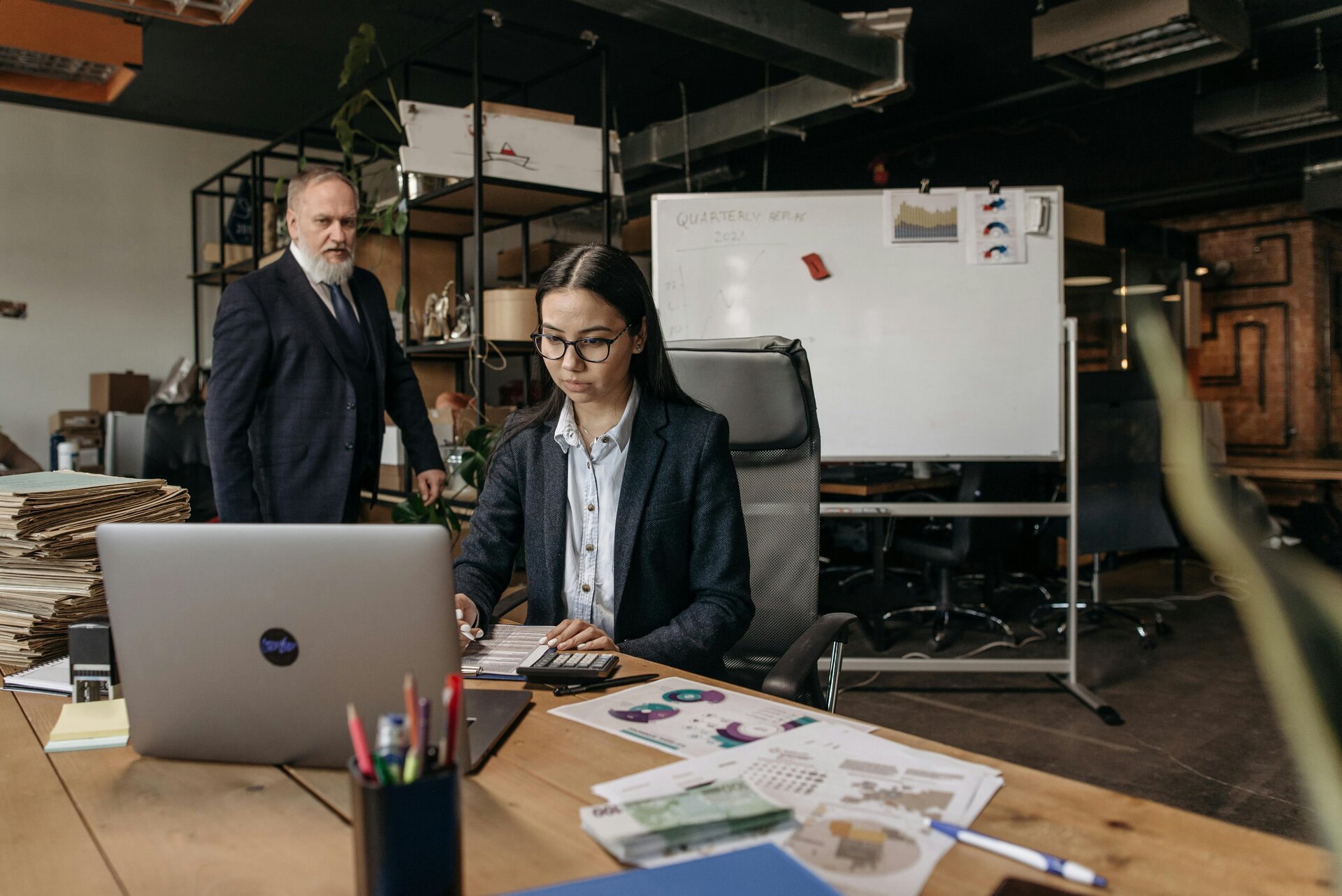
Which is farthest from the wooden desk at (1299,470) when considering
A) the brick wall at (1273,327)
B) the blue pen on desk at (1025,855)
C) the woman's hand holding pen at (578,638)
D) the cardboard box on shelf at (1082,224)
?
the blue pen on desk at (1025,855)

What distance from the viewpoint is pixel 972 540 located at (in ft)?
13.3

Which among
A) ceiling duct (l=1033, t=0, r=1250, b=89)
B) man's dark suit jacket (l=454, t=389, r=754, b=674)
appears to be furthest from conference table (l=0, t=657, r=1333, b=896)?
ceiling duct (l=1033, t=0, r=1250, b=89)

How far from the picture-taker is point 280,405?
2441 mm

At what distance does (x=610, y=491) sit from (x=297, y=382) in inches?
48.3

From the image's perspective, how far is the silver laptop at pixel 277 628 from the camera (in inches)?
31.9

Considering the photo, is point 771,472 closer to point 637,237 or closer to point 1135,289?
point 637,237

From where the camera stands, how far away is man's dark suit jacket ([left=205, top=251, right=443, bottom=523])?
2.37 meters

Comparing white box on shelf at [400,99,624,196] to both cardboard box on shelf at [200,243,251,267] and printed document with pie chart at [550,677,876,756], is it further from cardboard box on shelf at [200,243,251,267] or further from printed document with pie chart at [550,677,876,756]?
cardboard box on shelf at [200,243,251,267]

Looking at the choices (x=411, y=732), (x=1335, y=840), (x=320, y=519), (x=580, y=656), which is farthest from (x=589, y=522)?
(x=1335, y=840)

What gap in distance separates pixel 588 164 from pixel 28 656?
2.46 m

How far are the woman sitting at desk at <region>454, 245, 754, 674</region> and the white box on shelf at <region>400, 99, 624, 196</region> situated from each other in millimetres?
1648

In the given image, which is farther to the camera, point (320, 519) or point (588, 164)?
point (588, 164)

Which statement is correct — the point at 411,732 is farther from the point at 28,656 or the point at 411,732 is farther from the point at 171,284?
the point at 171,284

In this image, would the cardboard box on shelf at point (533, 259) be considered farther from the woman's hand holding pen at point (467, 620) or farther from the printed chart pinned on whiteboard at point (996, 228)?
the woman's hand holding pen at point (467, 620)
